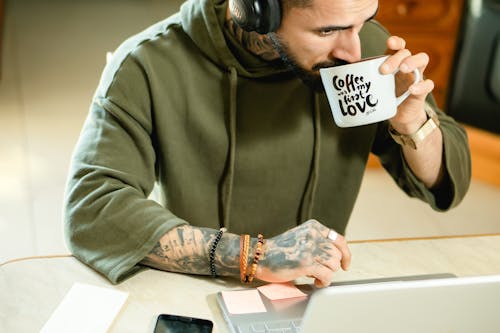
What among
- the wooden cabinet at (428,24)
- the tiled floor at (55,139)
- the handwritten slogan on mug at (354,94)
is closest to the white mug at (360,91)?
the handwritten slogan on mug at (354,94)

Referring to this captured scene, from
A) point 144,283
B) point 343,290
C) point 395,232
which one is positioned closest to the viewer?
point 343,290

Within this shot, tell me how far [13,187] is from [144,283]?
5.51 feet

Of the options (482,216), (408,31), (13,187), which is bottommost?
(482,216)

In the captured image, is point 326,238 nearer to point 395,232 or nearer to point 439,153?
point 439,153

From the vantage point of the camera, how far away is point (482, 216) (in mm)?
2486

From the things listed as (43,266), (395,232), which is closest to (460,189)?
(43,266)

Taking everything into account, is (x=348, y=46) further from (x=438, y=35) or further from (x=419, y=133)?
(x=438, y=35)

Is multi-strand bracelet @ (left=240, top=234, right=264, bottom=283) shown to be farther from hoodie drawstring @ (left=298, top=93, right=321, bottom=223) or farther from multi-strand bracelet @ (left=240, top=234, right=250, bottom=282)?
hoodie drawstring @ (left=298, top=93, right=321, bottom=223)

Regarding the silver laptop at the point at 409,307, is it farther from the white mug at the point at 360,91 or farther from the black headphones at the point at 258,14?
the black headphones at the point at 258,14

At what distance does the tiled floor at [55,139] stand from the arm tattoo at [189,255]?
1.25 m

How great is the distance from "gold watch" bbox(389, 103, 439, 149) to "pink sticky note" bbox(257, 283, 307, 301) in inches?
15.6

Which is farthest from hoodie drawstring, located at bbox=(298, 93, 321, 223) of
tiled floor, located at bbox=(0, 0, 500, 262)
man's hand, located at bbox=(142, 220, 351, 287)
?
tiled floor, located at bbox=(0, 0, 500, 262)

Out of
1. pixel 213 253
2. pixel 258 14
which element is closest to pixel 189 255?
pixel 213 253

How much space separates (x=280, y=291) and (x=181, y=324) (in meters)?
0.16
